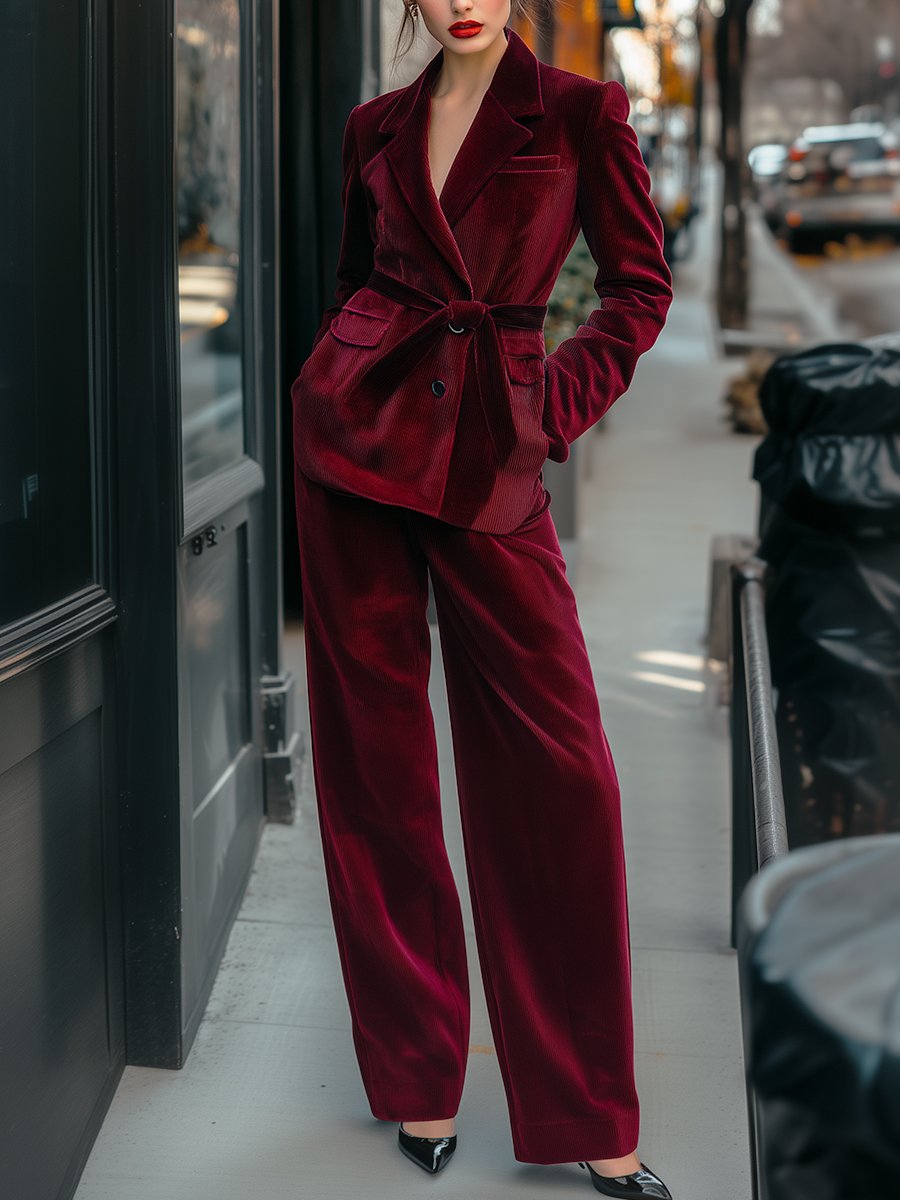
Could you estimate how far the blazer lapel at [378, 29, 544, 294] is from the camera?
2211 millimetres

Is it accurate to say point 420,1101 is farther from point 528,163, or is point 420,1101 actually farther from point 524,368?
point 528,163

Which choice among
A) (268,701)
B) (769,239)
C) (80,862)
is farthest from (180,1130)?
(769,239)

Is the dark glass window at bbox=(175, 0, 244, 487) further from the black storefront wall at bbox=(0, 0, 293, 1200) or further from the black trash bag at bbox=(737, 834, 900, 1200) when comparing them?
the black trash bag at bbox=(737, 834, 900, 1200)

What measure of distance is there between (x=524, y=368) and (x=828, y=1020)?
4.61 ft

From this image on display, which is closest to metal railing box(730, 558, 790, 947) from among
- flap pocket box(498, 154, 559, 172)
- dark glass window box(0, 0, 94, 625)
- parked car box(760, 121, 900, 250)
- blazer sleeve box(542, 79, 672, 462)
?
blazer sleeve box(542, 79, 672, 462)

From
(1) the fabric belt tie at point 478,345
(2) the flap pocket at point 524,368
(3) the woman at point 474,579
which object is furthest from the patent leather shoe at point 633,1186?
(2) the flap pocket at point 524,368

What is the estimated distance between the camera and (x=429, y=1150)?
103 inches

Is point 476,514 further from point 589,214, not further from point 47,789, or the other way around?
point 47,789

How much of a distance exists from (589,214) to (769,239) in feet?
126

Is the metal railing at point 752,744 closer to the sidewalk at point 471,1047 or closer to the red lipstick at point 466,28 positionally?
the sidewalk at point 471,1047

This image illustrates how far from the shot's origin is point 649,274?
90.4 inches

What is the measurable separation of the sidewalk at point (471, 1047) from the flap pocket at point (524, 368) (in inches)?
52.9

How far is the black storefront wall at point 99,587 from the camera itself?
230 centimetres

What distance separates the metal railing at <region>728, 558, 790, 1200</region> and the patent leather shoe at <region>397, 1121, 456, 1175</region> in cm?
52
